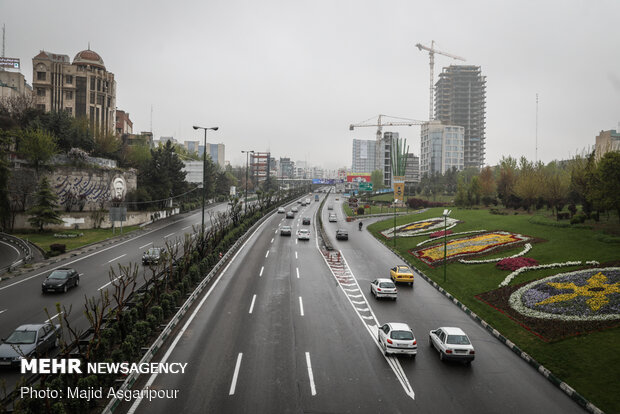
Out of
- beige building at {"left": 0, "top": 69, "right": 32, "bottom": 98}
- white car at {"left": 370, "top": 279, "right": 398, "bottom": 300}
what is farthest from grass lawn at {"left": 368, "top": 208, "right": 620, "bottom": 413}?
beige building at {"left": 0, "top": 69, "right": 32, "bottom": 98}

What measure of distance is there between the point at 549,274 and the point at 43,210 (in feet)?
182

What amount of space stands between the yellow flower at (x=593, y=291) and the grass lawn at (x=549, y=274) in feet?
8.67

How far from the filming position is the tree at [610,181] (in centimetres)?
3212

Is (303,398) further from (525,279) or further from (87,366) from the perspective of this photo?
(525,279)

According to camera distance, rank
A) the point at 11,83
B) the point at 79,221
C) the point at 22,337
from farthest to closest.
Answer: the point at 11,83
the point at 79,221
the point at 22,337

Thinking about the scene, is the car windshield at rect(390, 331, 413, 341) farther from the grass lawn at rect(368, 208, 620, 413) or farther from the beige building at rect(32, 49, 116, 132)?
the beige building at rect(32, 49, 116, 132)

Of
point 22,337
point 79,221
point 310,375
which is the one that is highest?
point 79,221

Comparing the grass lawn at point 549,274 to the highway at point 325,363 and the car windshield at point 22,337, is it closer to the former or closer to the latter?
the highway at point 325,363

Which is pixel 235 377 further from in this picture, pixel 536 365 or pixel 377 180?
pixel 377 180

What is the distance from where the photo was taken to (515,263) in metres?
31.7

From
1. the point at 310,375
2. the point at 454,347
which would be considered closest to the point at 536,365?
the point at 454,347

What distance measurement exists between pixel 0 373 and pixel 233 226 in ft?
124

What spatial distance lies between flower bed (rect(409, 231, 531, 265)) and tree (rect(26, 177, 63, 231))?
45464mm

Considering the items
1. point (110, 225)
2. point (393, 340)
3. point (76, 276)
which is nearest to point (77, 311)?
point (76, 276)
